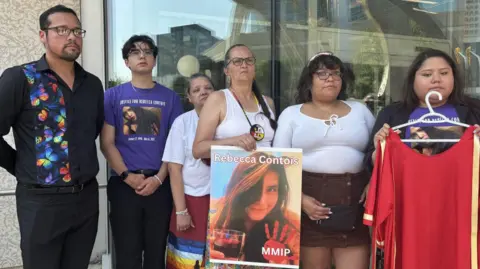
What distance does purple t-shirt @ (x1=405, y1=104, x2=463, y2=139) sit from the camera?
2242 millimetres

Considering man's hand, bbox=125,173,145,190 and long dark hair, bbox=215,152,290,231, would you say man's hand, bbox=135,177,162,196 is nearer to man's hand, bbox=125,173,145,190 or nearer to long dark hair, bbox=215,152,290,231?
man's hand, bbox=125,173,145,190

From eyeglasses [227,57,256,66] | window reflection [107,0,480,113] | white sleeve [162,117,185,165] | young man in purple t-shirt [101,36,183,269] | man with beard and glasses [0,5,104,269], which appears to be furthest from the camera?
window reflection [107,0,480,113]

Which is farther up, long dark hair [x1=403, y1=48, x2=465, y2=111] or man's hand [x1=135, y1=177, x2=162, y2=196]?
long dark hair [x1=403, y1=48, x2=465, y2=111]

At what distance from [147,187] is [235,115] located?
801 millimetres

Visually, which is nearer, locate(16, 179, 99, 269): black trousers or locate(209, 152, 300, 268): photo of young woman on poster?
locate(209, 152, 300, 268): photo of young woman on poster

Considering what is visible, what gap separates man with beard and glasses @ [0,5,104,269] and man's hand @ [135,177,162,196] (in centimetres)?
36

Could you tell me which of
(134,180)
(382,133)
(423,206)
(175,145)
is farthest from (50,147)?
(423,206)

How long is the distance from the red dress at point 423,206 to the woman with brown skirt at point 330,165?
0.24 metres

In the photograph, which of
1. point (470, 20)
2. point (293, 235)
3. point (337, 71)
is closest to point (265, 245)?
point (293, 235)

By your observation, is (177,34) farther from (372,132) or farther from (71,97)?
(372,132)

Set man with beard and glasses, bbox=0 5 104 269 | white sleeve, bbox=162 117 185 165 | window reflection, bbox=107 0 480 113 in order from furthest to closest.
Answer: window reflection, bbox=107 0 480 113
white sleeve, bbox=162 117 185 165
man with beard and glasses, bbox=0 5 104 269

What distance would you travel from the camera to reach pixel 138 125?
9.73 ft

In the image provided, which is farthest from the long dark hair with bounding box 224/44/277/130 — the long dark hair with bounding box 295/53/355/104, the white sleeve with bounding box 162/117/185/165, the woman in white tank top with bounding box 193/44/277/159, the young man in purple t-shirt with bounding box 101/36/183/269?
the young man in purple t-shirt with bounding box 101/36/183/269

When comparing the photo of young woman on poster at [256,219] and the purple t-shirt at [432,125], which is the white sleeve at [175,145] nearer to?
the photo of young woman on poster at [256,219]
